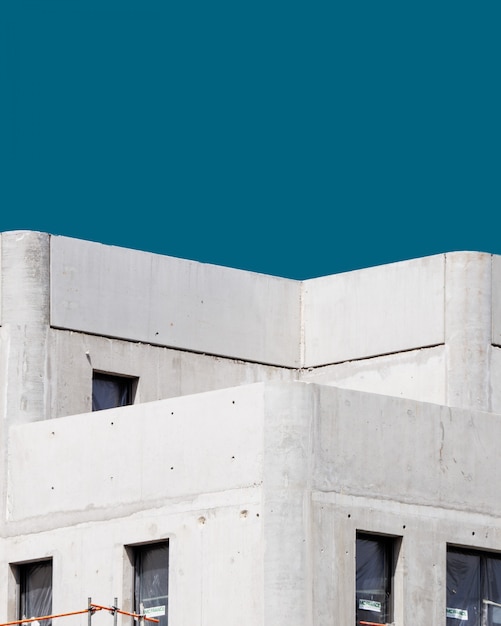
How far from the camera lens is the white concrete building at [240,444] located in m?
40.6

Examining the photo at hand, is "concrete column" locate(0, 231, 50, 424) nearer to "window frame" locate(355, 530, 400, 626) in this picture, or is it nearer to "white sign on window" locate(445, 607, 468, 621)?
"window frame" locate(355, 530, 400, 626)

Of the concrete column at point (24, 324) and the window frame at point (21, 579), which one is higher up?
the concrete column at point (24, 324)

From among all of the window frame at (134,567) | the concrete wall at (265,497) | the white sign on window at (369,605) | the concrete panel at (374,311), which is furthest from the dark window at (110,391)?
the white sign on window at (369,605)

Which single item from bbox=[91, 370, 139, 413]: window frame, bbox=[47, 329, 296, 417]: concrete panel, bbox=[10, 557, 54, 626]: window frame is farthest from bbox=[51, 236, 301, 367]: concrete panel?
bbox=[10, 557, 54, 626]: window frame

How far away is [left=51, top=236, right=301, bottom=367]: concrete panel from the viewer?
46.4 meters

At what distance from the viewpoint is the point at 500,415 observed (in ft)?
142

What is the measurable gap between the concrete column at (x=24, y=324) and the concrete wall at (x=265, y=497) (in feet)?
4.01

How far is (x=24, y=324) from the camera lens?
4553 cm

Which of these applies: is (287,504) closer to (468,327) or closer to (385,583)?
(385,583)

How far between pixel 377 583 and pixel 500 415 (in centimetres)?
358

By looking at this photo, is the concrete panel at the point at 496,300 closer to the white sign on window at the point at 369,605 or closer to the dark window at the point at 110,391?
the dark window at the point at 110,391

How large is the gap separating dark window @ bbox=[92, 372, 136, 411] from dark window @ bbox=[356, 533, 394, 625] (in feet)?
22.1

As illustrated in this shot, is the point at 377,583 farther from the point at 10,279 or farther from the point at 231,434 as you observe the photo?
the point at 10,279

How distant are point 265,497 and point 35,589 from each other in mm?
5541
